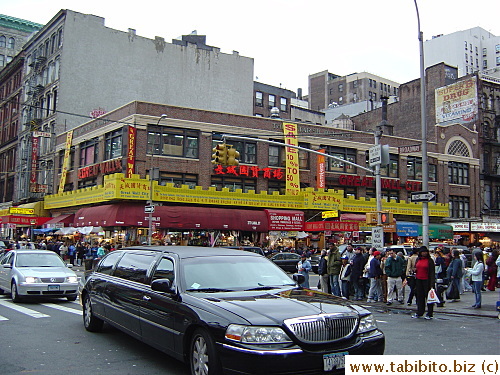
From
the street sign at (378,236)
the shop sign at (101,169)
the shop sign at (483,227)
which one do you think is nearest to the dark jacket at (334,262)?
the street sign at (378,236)

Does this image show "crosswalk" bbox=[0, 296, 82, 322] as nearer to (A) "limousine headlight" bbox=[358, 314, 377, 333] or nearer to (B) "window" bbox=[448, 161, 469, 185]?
(A) "limousine headlight" bbox=[358, 314, 377, 333]

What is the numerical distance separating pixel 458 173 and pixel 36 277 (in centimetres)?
4477

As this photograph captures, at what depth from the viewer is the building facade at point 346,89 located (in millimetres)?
100062

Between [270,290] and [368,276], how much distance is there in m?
9.53

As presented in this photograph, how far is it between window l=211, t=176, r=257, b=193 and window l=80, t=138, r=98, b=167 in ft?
32.0

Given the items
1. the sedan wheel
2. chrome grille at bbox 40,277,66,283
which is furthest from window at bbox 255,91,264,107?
the sedan wheel

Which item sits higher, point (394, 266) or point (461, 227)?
point (461, 227)

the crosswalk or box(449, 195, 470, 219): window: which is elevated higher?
box(449, 195, 470, 219): window

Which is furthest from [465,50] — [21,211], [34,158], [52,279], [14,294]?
[14,294]

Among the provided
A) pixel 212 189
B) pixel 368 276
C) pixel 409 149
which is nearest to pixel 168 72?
pixel 212 189

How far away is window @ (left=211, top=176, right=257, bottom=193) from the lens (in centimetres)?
3831

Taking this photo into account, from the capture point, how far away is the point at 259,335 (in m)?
5.39

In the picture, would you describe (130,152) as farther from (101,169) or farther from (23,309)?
(23,309)

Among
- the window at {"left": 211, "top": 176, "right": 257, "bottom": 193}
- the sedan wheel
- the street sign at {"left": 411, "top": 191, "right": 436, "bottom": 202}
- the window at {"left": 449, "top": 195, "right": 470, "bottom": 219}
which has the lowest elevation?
the sedan wheel
